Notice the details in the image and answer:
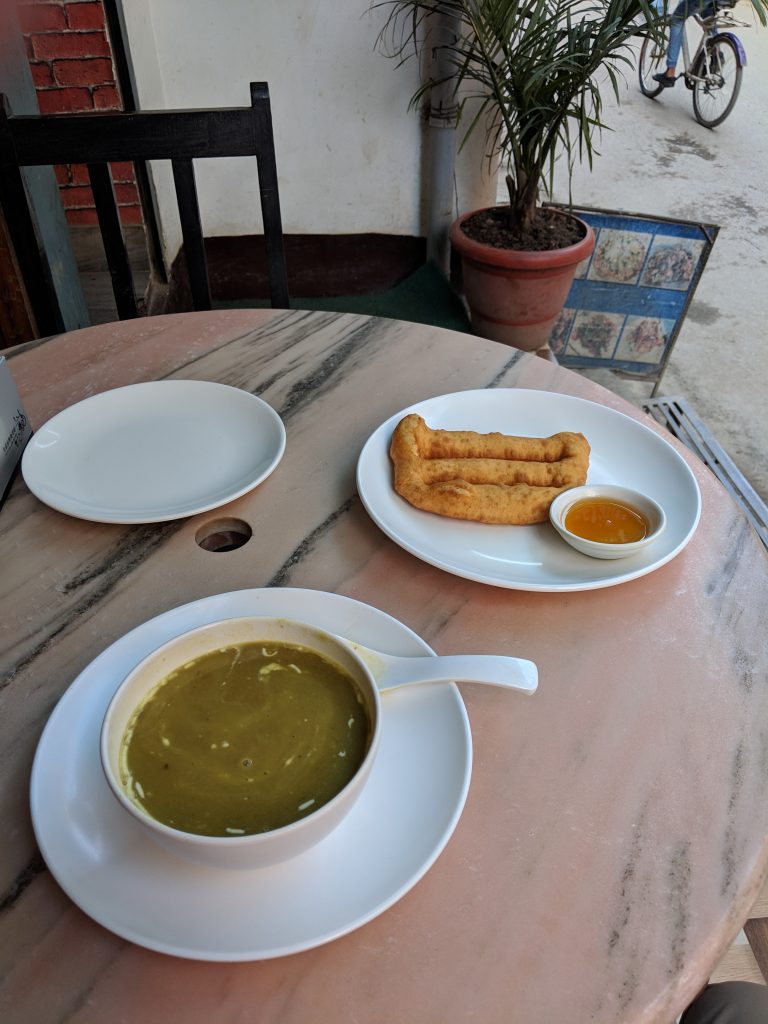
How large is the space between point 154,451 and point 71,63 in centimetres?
200

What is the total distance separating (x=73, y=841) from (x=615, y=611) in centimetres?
54

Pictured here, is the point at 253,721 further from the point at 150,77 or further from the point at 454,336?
the point at 150,77

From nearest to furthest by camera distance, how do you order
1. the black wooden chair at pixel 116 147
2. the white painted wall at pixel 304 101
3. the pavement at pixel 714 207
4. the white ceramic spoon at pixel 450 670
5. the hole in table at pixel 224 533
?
the white ceramic spoon at pixel 450 670 < the hole in table at pixel 224 533 < the black wooden chair at pixel 116 147 < the white painted wall at pixel 304 101 < the pavement at pixel 714 207

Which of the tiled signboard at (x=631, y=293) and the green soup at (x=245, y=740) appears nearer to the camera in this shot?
the green soup at (x=245, y=740)

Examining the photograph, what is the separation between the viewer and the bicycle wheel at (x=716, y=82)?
19.6 ft

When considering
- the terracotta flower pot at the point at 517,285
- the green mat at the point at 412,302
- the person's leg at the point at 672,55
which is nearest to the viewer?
the terracotta flower pot at the point at 517,285

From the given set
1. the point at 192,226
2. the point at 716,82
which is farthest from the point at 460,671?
the point at 716,82

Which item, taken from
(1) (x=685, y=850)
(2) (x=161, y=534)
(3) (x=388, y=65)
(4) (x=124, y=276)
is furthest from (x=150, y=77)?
(1) (x=685, y=850)

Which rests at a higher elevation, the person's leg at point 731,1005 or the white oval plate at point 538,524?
the white oval plate at point 538,524

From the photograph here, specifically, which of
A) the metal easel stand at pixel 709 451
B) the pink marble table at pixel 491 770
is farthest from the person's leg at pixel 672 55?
the pink marble table at pixel 491 770

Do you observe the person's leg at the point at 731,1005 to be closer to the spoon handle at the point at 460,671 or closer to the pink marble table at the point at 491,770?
the pink marble table at the point at 491,770

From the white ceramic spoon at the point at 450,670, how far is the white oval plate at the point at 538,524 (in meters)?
0.16

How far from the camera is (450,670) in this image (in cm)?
62

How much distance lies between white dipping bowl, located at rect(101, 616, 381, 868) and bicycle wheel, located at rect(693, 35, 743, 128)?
6.82 metres
